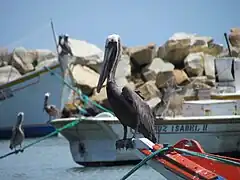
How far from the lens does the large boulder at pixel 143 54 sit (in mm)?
38781

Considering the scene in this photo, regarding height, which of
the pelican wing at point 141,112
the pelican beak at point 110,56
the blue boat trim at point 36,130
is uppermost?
the pelican beak at point 110,56

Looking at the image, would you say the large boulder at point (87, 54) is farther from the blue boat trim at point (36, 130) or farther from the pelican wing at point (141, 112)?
the pelican wing at point (141, 112)

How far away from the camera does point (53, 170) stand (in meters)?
17.5

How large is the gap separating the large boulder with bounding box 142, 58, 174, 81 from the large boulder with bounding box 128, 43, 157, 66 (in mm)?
388

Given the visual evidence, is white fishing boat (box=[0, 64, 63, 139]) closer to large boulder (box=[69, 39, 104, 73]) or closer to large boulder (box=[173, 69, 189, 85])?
large boulder (box=[69, 39, 104, 73])

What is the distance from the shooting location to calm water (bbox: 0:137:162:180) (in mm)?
15548

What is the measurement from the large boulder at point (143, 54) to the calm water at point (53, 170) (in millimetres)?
16045

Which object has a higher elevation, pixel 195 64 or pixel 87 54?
pixel 195 64

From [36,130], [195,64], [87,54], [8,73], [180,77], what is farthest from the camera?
Answer: [8,73]

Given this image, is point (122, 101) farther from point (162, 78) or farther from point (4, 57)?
point (4, 57)

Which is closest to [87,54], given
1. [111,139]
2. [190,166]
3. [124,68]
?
[124,68]

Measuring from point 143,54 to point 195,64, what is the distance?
4.27 meters

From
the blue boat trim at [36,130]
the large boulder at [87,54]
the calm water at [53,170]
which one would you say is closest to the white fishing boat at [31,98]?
the blue boat trim at [36,130]

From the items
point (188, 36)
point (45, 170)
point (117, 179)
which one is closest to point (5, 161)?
point (45, 170)
